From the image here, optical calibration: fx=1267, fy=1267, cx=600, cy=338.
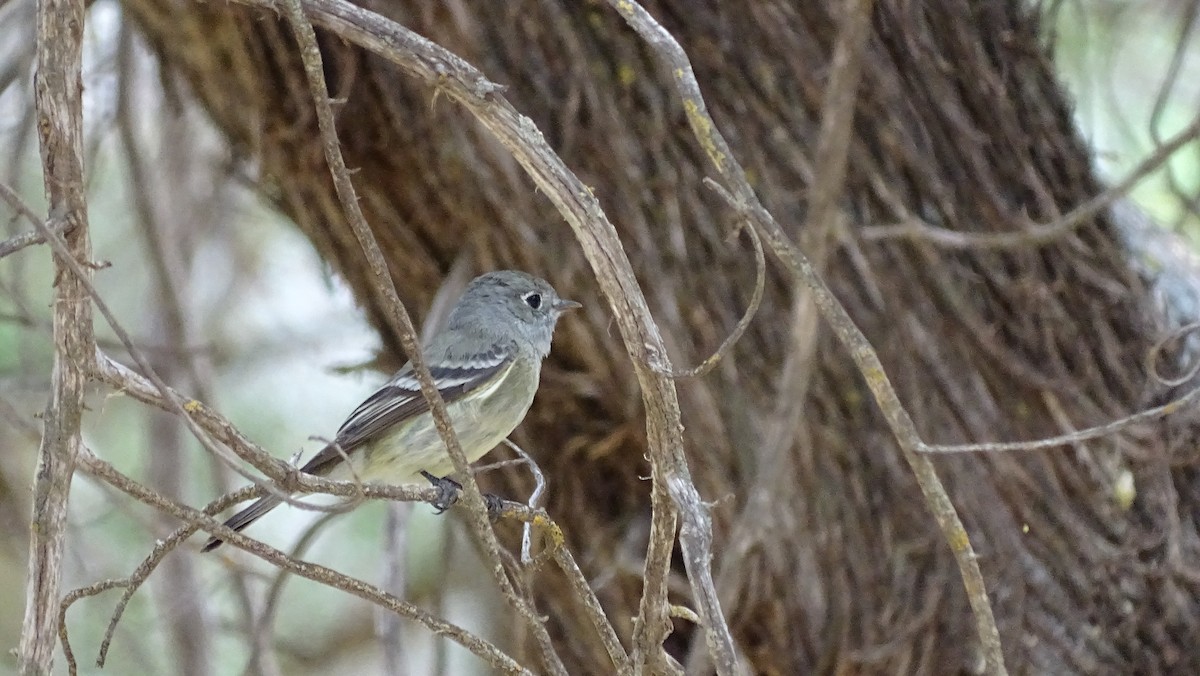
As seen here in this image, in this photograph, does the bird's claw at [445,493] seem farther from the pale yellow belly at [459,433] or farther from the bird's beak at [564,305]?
the bird's beak at [564,305]

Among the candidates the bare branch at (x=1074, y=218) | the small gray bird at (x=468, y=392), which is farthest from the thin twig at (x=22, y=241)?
the bare branch at (x=1074, y=218)

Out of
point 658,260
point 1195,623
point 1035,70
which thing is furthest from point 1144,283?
point 658,260

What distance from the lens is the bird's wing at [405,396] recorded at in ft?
12.2

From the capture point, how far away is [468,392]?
149 inches

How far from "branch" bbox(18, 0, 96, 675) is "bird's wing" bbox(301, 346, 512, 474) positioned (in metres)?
1.36

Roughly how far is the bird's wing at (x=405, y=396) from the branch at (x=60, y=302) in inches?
53.6

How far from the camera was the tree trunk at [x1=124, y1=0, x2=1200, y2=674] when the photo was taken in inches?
163

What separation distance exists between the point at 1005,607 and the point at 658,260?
5.47ft

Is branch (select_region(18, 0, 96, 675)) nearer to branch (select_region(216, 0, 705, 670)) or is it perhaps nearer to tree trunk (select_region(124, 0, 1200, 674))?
branch (select_region(216, 0, 705, 670))

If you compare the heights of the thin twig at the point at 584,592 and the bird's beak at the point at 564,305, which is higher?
the bird's beak at the point at 564,305

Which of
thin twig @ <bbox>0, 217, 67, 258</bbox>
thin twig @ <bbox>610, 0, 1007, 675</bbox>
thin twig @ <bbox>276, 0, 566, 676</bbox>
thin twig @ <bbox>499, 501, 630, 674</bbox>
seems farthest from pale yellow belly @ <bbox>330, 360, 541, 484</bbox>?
thin twig @ <bbox>0, 217, 67, 258</bbox>

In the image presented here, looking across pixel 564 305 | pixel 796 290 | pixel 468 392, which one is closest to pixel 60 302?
pixel 468 392

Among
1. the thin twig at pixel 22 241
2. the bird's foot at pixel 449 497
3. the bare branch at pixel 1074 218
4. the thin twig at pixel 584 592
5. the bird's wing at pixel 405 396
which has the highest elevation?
the thin twig at pixel 22 241

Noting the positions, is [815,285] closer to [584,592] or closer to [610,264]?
[610,264]
